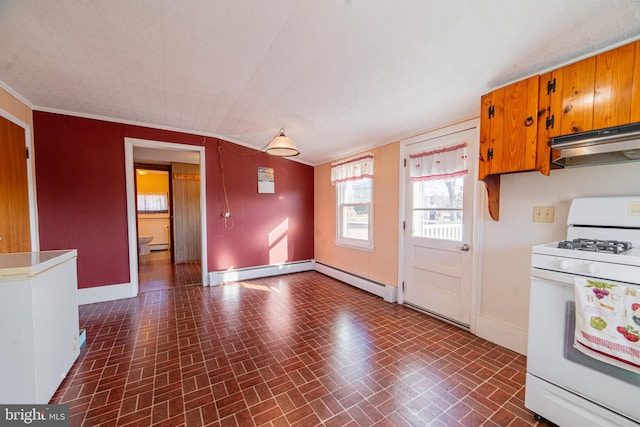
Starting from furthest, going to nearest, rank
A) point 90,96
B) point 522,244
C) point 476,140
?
point 90,96 → point 476,140 → point 522,244

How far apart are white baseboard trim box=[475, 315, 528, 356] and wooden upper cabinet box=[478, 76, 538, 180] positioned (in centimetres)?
141

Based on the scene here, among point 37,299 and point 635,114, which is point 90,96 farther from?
point 635,114

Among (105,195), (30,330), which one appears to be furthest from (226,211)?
(30,330)

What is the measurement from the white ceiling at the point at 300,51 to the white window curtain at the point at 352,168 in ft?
2.96

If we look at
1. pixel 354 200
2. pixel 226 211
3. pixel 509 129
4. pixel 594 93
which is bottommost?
pixel 226 211

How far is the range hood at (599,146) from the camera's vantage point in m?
1.41

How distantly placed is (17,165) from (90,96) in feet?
3.42

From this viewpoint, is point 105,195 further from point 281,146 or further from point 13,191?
point 281,146

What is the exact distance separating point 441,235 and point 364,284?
1.48 meters

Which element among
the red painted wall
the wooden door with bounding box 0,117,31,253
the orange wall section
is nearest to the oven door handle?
the orange wall section

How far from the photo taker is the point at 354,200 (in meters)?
4.31

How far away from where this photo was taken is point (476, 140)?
253 cm

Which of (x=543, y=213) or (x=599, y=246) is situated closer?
(x=599, y=246)

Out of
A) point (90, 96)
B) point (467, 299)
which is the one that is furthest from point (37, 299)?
point (467, 299)
